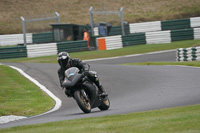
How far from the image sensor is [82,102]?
9148mm

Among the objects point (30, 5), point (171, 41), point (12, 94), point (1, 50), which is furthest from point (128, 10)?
point (12, 94)

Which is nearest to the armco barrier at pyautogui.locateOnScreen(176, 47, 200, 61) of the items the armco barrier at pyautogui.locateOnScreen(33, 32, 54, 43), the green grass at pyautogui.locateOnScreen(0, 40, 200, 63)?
the green grass at pyautogui.locateOnScreen(0, 40, 200, 63)

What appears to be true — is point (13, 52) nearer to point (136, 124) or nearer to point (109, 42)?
point (109, 42)

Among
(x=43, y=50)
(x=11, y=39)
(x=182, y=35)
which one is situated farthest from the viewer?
(x=11, y=39)

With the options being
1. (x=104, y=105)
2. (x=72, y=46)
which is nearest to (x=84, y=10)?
(x=72, y=46)

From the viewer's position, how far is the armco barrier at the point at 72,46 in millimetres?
30656

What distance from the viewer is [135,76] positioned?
16484 millimetres

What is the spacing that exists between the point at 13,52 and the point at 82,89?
21280 millimetres

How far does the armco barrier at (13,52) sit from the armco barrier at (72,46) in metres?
2.35

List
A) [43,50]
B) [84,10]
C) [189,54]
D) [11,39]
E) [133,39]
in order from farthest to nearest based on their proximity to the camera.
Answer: [84,10] → [11,39] → [133,39] → [43,50] → [189,54]

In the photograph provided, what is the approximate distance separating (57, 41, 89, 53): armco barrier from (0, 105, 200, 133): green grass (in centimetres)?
2295

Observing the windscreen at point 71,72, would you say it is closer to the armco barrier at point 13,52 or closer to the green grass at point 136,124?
the green grass at point 136,124

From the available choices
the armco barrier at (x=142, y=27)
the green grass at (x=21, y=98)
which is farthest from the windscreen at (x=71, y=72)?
the armco barrier at (x=142, y=27)

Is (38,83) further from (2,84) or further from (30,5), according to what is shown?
(30,5)
